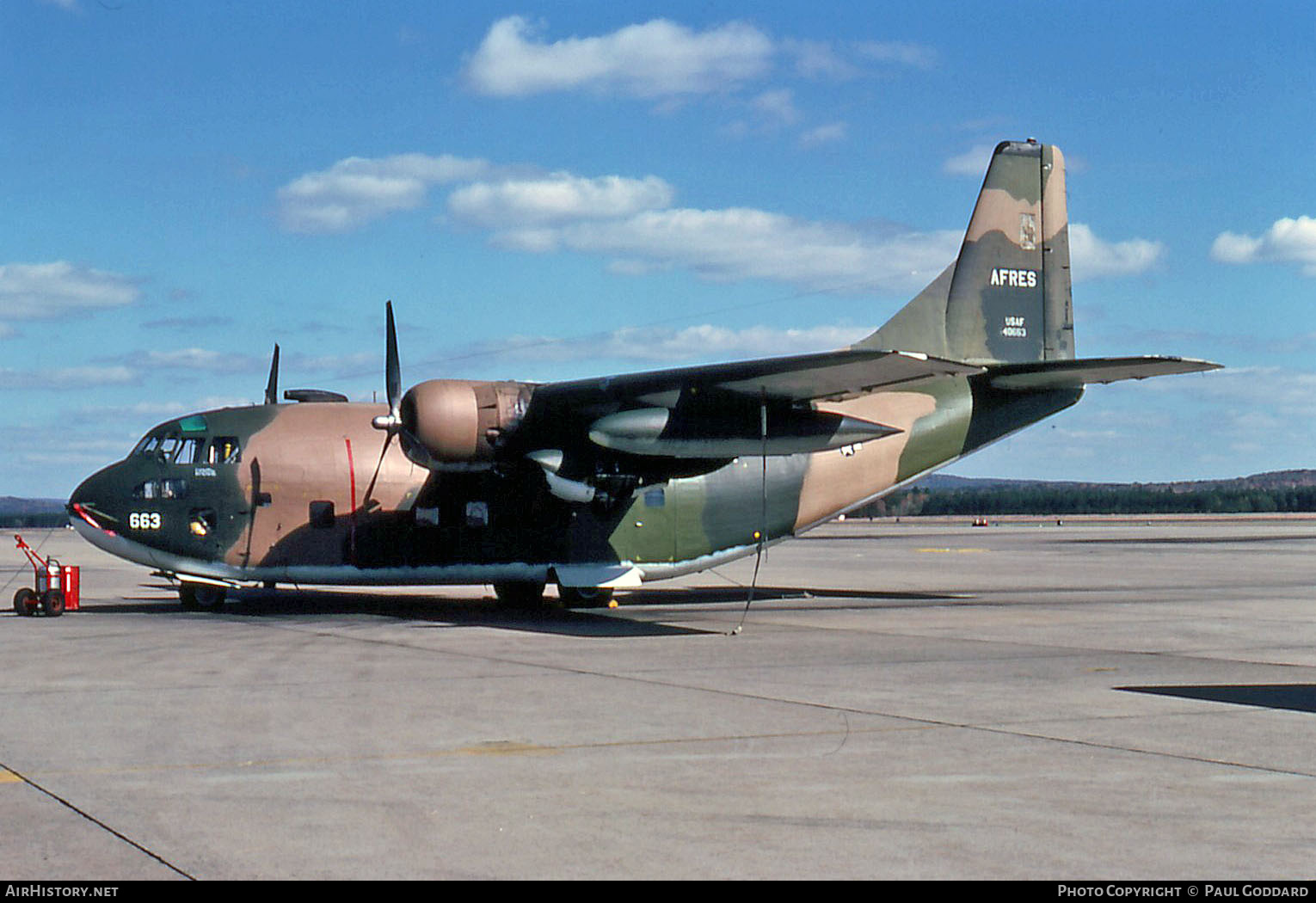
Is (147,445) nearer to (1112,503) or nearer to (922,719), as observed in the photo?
(922,719)

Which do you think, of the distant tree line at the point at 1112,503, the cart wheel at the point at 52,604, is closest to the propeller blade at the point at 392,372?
the cart wheel at the point at 52,604

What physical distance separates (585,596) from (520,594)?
49.7 inches

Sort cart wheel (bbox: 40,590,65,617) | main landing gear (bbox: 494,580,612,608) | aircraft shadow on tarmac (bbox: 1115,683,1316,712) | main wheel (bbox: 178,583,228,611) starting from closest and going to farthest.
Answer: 1. aircraft shadow on tarmac (bbox: 1115,683,1316,712)
2. cart wheel (bbox: 40,590,65,617)
3. main wheel (bbox: 178,583,228,611)
4. main landing gear (bbox: 494,580,612,608)

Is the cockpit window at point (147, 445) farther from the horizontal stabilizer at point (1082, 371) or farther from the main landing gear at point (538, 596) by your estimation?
the horizontal stabilizer at point (1082, 371)

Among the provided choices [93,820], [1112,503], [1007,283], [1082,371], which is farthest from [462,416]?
[1112,503]

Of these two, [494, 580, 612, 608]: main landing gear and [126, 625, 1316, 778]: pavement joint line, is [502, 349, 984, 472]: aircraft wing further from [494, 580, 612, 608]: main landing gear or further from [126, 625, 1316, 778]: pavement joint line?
[126, 625, 1316, 778]: pavement joint line

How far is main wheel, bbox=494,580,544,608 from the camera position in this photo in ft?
82.4

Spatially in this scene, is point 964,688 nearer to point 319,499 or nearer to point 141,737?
point 141,737

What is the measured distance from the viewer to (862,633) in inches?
758

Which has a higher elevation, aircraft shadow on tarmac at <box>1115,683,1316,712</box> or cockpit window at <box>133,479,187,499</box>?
cockpit window at <box>133,479,187,499</box>

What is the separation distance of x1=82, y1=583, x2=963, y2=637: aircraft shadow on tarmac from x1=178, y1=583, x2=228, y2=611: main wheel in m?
0.25

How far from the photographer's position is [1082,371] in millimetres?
22125

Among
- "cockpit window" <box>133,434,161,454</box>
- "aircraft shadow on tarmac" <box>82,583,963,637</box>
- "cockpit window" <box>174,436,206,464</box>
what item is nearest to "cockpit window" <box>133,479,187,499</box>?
"cockpit window" <box>174,436,206,464</box>
